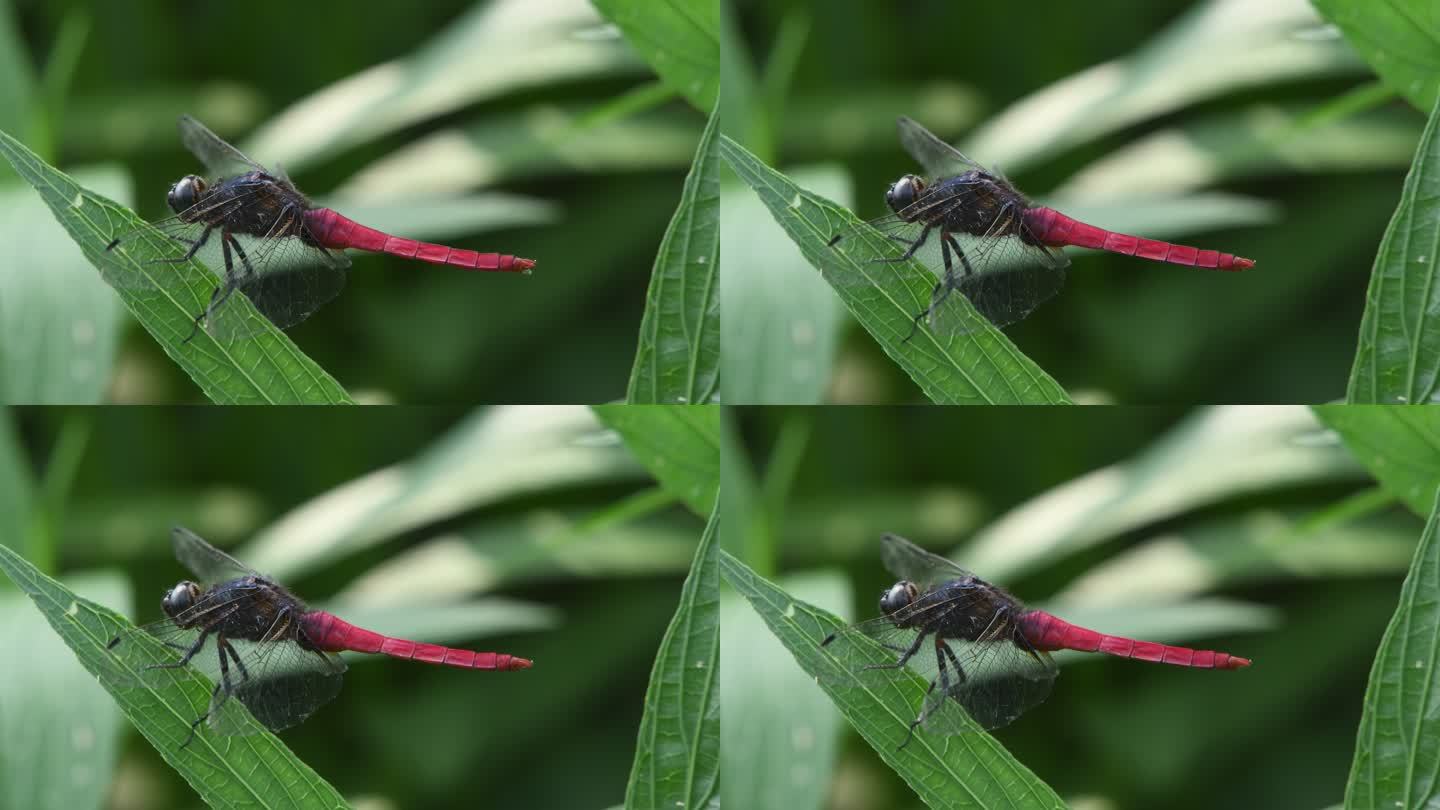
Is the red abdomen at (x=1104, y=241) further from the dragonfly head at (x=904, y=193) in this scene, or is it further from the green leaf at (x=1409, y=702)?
the green leaf at (x=1409, y=702)

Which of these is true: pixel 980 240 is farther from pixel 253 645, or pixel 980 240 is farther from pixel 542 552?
pixel 253 645

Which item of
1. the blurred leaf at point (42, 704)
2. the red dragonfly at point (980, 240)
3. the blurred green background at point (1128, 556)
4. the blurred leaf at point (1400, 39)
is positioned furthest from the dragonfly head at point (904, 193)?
the blurred leaf at point (42, 704)

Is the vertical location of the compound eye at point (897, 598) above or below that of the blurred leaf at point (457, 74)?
below

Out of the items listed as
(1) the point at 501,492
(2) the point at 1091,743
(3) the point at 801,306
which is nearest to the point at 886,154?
(3) the point at 801,306

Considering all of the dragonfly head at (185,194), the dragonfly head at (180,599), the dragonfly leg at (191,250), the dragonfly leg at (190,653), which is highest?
the dragonfly head at (185,194)

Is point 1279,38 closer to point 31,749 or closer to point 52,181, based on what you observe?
point 52,181

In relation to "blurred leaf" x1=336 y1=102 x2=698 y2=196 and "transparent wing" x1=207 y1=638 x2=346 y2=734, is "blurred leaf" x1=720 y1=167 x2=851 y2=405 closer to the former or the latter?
"blurred leaf" x1=336 y1=102 x2=698 y2=196

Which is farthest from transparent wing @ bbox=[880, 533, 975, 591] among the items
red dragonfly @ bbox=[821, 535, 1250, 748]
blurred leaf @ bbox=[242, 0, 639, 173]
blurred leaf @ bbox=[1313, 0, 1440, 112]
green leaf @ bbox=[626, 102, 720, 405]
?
blurred leaf @ bbox=[1313, 0, 1440, 112]
